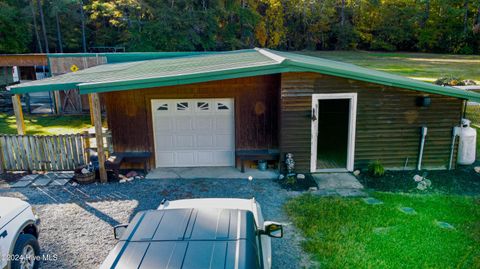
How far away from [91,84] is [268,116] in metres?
4.36

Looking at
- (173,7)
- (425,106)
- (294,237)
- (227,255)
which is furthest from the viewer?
(173,7)

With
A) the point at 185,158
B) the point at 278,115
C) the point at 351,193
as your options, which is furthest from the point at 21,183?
the point at 351,193

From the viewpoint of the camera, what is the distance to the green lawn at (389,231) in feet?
18.5

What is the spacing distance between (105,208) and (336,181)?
16.9ft

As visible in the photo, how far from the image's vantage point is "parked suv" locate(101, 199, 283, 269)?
2939mm

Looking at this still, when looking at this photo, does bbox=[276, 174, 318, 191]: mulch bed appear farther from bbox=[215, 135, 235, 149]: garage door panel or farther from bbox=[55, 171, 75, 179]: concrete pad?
bbox=[55, 171, 75, 179]: concrete pad

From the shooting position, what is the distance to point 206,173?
31.8 ft

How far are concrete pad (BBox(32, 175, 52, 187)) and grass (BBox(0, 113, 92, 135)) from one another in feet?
17.6

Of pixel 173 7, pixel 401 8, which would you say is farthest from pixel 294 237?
pixel 401 8

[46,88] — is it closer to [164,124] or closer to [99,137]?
[99,137]

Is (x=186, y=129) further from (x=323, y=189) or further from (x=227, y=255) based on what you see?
(x=227, y=255)

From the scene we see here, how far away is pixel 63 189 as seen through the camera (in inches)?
340

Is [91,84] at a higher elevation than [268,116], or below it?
higher

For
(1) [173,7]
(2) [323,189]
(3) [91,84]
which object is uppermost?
(1) [173,7]
